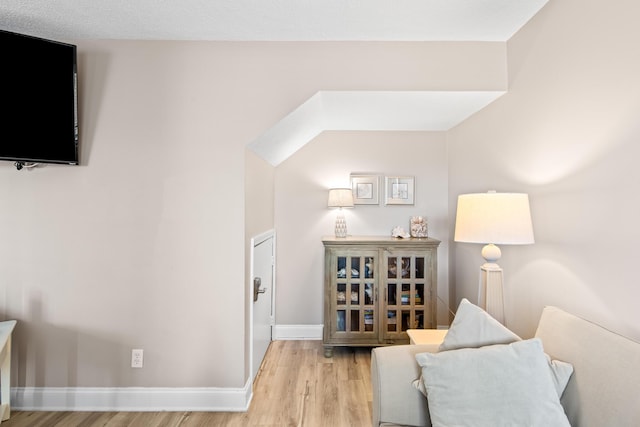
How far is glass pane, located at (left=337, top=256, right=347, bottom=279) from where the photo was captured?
2.67 meters

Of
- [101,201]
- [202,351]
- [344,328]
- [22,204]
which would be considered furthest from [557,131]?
[22,204]

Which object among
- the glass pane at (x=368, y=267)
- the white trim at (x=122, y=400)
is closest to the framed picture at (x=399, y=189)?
the glass pane at (x=368, y=267)

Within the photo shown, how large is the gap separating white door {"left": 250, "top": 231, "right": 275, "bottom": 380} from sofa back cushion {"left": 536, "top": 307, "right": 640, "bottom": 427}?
66.7 inches

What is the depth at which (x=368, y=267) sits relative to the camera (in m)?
2.67

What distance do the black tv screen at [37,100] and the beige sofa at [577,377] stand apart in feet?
7.06

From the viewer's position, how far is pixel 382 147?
3.10 m

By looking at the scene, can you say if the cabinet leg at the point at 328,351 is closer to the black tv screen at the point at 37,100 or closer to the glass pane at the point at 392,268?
the glass pane at the point at 392,268

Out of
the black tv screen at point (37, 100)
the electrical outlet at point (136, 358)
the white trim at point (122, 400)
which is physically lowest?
the white trim at point (122, 400)

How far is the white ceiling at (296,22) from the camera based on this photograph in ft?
5.54

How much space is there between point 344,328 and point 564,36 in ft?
7.70

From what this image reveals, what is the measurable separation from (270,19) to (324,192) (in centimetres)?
161

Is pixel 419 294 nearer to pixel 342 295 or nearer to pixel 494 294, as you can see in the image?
pixel 342 295

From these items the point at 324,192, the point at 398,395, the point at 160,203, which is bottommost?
the point at 398,395

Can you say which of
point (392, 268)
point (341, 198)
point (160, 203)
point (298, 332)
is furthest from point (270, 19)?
point (298, 332)
